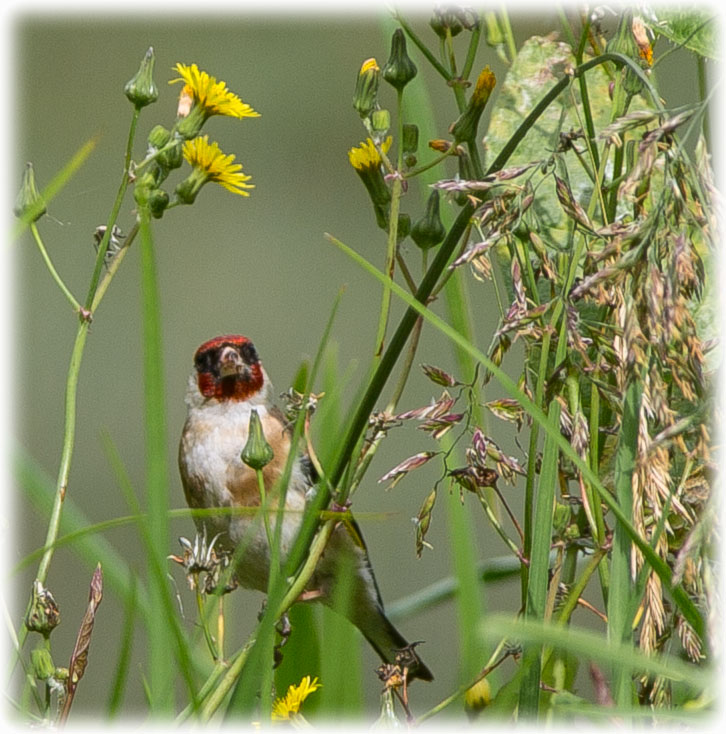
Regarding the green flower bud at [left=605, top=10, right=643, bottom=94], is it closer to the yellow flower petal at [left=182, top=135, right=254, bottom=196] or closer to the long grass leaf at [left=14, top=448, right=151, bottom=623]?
the yellow flower petal at [left=182, top=135, right=254, bottom=196]

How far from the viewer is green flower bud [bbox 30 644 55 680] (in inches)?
47.7

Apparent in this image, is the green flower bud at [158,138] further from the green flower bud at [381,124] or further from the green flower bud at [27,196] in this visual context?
the green flower bud at [381,124]

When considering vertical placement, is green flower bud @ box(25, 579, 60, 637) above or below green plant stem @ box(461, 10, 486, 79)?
below

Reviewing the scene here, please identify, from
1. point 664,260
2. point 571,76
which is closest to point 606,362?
point 664,260

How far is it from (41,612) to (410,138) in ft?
2.27

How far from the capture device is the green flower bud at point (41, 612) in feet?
3.99

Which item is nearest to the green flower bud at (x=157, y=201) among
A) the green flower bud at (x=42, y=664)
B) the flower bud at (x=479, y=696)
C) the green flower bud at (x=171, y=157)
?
the green flower bud at (x=171, y=157)

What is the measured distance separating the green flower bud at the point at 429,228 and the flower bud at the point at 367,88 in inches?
5.2

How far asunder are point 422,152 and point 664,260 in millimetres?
470

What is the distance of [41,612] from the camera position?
122 centimetres

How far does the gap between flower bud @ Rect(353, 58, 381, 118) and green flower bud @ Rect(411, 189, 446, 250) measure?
131 mm

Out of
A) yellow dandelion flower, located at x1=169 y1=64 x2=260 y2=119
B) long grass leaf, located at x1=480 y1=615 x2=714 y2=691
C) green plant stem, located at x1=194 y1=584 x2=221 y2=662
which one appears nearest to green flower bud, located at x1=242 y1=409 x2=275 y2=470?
green plant stem, located at x1=194 y1=584 x2=221 y2=662

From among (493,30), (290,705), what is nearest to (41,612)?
(290,705)

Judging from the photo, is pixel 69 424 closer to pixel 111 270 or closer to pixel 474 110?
pixel 111 270
